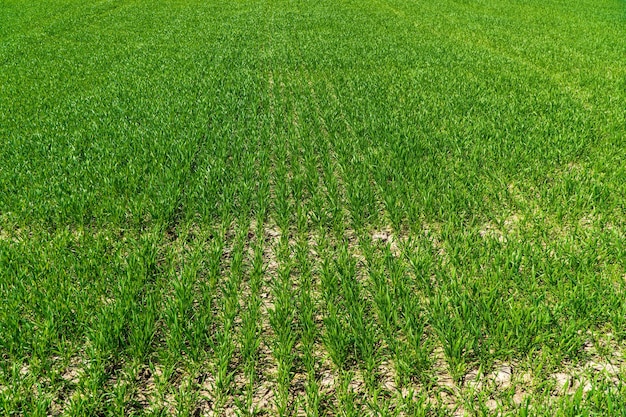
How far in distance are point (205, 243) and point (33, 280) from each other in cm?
144

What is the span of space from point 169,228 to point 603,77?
1047 cm

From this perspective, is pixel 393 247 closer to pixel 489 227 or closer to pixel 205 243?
pixel 489 227

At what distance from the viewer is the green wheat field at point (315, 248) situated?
104 inches

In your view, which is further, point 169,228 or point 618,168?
point 618,168

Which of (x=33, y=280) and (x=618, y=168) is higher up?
(x=33, y=280)

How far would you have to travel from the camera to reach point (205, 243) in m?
4.23

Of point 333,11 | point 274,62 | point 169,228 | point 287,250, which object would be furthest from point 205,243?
Result: point 333,11

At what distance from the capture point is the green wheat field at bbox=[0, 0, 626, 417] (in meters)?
2.65

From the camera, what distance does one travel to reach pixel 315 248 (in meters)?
4.09

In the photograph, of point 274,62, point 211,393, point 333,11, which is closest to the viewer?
point 211,393

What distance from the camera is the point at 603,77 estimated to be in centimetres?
1002

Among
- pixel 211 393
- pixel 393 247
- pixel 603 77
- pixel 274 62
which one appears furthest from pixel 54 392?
pixel 603 77

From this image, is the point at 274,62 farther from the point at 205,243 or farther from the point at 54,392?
the point at 54,392

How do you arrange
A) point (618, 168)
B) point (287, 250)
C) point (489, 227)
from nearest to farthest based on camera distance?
point (287, 250), point (489, 227), point (618, 168)
